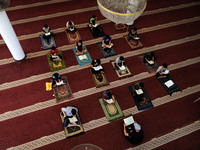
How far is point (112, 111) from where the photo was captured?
4.25 meters

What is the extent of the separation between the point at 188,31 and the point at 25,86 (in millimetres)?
6144

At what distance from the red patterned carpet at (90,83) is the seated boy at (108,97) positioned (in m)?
0.28

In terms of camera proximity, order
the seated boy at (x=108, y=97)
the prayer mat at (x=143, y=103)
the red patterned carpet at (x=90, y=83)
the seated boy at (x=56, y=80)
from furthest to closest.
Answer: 1. the prayer mat at (x=143, y=103)
2. the seated boy at (x=56, y=80)
3. the seated boy at (x=108, y=97)
4. the red patterned carpet at (x=90, y=83)

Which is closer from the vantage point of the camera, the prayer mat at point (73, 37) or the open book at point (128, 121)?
the open book at point (128, 121)

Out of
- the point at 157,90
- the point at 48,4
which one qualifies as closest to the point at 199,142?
the point at 157,90

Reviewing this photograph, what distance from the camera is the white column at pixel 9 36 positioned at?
12.3 feet

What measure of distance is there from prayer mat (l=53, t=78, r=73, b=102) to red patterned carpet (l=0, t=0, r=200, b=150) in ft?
0.37

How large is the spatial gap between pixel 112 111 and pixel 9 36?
3.27 metres

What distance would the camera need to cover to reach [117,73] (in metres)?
4.94

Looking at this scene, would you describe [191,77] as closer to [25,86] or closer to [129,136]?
[129,136]

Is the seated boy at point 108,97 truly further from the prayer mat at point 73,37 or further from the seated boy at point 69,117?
the prayer mat at point 73,37

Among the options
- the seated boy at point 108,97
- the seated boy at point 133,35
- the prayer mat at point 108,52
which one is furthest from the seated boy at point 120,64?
the seated boy at point 133,35

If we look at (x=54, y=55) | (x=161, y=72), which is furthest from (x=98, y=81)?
(x=161, y=72)

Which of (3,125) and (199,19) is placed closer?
(3,125)
